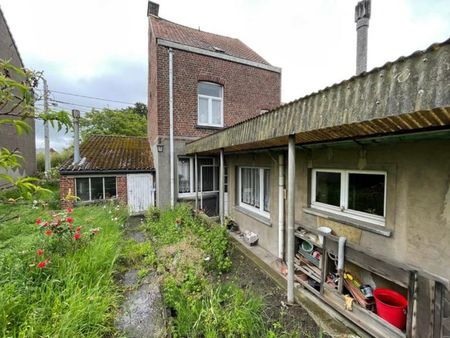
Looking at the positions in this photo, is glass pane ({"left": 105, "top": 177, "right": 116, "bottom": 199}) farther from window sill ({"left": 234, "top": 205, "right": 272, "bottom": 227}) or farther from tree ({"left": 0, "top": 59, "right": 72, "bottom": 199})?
tree ({"left": 0, "top": 59, "right": 72, "bottom": 199})

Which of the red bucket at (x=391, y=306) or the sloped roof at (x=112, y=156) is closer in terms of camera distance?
the red bucket at (x=391, y=306)

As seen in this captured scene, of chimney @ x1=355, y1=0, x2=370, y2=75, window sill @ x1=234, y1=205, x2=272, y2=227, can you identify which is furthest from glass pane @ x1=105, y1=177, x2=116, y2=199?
chimney @ x1=355, y1=0, x2=370, y2=75

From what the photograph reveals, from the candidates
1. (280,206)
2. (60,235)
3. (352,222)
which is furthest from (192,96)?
(352,222)

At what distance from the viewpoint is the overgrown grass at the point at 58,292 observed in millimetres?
2293

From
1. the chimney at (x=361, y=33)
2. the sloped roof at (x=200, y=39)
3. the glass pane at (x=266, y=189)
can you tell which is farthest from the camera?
the sloped roof at (x=200, y=39)

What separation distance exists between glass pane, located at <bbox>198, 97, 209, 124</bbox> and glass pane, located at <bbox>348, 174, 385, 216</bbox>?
7235 millimetres

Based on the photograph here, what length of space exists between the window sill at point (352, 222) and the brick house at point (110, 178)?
755 centimetres

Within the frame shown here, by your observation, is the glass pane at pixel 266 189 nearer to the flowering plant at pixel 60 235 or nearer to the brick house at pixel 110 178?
the flowering plant at pixel 60 235

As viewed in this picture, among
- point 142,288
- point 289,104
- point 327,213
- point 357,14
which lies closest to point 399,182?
point 327,213

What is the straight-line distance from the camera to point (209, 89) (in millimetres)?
9703

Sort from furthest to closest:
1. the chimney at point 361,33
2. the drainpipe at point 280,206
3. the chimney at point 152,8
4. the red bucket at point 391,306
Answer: the chimney at point 152,8 < the chimney at point 361,33 < the drainpipe at point 280,206 < the red bucket at point 391,306

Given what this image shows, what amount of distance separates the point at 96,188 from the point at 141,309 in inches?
292

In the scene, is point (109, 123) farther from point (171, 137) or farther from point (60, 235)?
point (60, 235)

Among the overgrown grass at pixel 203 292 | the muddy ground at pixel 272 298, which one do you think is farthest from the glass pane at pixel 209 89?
the muddy ground at pixel 272 298
